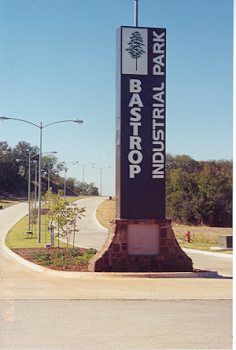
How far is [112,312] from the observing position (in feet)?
39.9

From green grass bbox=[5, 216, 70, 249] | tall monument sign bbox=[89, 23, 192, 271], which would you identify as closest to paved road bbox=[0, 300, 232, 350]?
tall monument sign bbox=[89, 23, 192, 271]

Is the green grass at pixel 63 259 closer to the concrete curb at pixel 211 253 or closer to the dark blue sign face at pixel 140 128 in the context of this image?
the dark blue sign face at pixel 140 128

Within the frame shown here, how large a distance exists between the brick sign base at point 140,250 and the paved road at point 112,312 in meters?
0.79

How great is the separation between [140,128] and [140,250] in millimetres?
3748

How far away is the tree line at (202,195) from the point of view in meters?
39.0

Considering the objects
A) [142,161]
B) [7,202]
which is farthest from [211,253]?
[7,202]

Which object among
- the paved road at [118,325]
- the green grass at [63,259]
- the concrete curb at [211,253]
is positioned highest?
the paved road at [118,325]

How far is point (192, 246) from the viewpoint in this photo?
114 feet

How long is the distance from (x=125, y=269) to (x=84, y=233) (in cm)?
3063

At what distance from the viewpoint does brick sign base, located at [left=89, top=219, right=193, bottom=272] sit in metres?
18.6

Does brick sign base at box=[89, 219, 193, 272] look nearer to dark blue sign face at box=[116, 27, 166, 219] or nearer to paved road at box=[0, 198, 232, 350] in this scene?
dark blue sign face at box=[116, 27, 166, 219]

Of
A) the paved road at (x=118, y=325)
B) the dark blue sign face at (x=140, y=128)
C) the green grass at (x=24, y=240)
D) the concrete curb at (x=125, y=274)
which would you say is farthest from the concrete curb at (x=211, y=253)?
the paved road at (x=118, y=325)

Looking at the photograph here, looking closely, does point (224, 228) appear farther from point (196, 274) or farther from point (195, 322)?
point (195, 322)

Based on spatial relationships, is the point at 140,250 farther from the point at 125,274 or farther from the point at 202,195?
the point at 202,195
